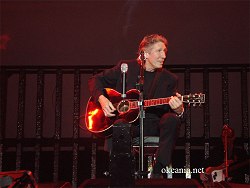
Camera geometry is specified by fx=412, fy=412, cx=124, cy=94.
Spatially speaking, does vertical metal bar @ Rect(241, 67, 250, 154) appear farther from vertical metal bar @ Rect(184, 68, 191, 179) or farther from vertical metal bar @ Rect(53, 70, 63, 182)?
vertical metal bar @ Rect(53, 70, 63, 182)

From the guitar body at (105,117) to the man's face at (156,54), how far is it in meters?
0.36

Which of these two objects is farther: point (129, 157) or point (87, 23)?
point (87, 23)

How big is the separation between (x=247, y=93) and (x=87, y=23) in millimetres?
2586

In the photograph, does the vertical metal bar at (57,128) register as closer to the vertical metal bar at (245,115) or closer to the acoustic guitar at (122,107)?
the acoustic guitar at (122,107)

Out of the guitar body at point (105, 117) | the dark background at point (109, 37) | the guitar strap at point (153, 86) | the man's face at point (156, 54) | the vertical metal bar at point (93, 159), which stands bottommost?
the vertical metal bar at point (93, 159)

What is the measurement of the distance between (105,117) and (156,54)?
0.75m

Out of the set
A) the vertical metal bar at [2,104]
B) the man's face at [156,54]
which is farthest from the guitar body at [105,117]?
the vertical metal bar at [2,104]

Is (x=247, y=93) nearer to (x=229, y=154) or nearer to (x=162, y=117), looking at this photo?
(x=229, y=154)

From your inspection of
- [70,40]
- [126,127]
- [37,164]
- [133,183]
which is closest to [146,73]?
[126,127]

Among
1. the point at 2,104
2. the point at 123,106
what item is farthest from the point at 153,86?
the point at 2,104

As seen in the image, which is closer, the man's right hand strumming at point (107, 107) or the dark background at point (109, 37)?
the man's right hand strumming at point (107, 107)

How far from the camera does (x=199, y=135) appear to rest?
5.89m

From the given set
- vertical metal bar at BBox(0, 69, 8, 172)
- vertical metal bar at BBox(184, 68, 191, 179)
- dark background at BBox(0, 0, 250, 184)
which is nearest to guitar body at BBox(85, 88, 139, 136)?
vertical metal bar at BBox(184, 68, 191, 179)

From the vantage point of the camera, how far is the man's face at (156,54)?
12.5 feet
